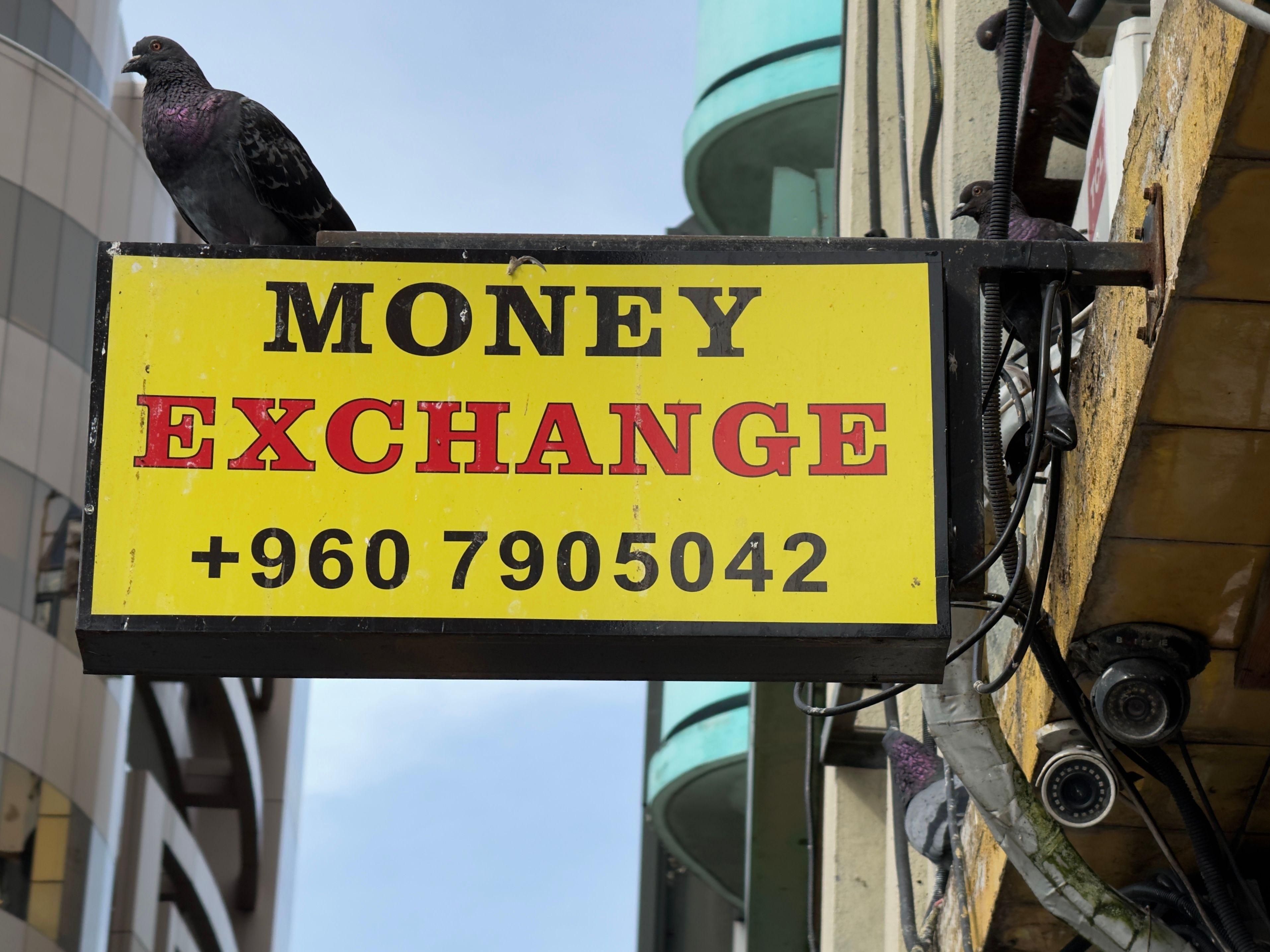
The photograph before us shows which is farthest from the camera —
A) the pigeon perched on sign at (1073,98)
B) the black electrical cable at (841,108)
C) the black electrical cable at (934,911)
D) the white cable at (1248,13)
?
the black electrical cable at (841,108)

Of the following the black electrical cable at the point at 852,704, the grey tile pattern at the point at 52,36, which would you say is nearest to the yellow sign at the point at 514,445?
the black electrical cable at the point at 852,704

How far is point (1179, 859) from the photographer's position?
568 cm

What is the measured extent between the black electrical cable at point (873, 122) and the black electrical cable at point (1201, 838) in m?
3.42

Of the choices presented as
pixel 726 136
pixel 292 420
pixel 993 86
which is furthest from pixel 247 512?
pixel 726 136

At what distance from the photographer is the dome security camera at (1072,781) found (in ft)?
17.3

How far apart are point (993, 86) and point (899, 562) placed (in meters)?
5.02

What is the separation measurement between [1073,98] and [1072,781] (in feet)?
11.1

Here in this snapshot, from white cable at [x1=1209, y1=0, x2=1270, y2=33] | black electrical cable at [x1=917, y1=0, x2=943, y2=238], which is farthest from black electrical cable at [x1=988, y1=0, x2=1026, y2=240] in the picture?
black electrical cable at [x1=917, y1=0, x2=943, y2=238]

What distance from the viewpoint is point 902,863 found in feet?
24.8

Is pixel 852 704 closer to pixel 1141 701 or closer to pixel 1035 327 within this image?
pixel 1141 701

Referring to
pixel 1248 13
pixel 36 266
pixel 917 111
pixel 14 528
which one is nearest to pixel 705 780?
pixel 14 528

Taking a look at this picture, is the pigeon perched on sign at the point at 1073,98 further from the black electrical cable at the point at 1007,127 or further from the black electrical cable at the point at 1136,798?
the black electrical cable at the point at 1136,798

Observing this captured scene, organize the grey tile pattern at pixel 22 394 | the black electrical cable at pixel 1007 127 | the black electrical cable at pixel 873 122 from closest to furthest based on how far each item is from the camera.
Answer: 1. the black electrical cable at pixel 1007 127
2. the black electrical cable at pixel 873 122
3. the grey tile pattern at pixel 22 394

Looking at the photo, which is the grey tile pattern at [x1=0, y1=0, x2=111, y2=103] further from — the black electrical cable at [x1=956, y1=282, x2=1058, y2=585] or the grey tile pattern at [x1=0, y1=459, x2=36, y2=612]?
the black electrical cable at [x1=956, y1=282, x2=1058, y2=585]
